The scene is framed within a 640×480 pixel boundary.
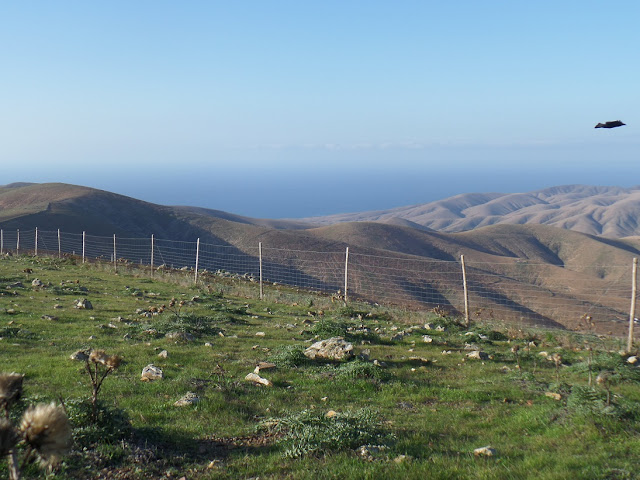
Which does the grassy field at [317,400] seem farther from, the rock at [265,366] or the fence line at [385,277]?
the fence line at [385,277]

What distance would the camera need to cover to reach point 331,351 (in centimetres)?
980

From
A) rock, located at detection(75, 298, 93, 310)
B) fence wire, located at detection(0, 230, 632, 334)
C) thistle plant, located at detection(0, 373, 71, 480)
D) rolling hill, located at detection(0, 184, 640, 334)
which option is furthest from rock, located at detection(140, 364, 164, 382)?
fence wire, located at detection(0, 230, 632, 334)

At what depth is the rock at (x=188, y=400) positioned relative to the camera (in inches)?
265

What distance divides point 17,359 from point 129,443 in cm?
435

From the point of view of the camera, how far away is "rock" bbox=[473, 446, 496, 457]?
5426mm

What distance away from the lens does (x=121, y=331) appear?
11344 millimetres

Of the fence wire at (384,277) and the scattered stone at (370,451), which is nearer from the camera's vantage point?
the scattered stone at (370,451)

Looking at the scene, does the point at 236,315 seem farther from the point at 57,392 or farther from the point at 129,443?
the point at 129,443

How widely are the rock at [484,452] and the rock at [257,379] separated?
3439 mm

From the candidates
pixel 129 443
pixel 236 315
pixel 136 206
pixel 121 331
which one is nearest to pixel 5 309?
pixel 121 331

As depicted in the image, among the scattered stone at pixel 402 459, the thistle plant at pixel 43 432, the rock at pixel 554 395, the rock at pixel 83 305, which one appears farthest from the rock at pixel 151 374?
the rock at pixel 83 305

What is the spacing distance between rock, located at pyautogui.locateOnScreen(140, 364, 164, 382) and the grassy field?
13 cm

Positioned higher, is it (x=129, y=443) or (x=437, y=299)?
(x=129, y=443)

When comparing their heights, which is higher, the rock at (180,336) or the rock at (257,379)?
the rock at (257,379)
